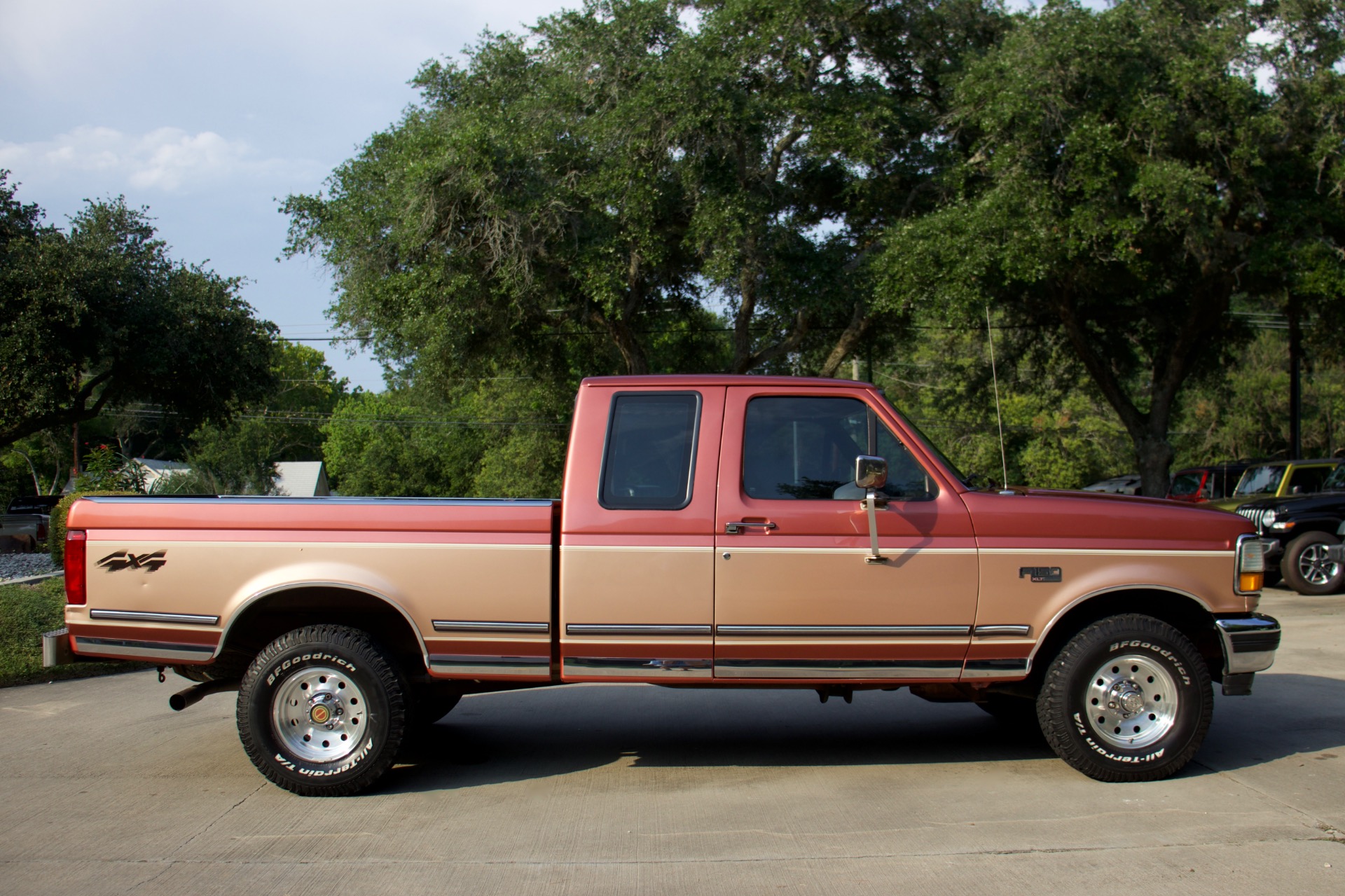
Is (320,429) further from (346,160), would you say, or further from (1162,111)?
(1162,111)

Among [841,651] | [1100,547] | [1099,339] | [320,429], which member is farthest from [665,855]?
[320,429]

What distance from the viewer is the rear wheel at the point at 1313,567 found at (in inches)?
518

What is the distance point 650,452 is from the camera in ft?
17.6

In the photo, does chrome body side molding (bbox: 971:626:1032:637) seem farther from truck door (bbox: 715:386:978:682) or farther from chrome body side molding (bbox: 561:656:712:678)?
chrome body side molding (bbox: 561:656:712:678)

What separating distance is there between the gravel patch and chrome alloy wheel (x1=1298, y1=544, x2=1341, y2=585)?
1900 centimetres

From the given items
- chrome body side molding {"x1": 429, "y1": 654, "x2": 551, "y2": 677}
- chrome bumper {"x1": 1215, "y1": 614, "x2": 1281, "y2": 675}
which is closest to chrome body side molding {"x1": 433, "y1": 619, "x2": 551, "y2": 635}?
chrome body side molding {"x1": 429, "y1": 654, "x2": 551, "y2": 677}

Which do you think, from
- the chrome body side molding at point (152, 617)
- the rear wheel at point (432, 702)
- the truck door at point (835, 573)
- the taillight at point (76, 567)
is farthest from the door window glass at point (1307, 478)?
the taillight at point (76, 567)

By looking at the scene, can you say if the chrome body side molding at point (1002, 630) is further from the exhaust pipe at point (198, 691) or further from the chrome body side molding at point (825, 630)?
the exhaust pipe at point (198, 691)

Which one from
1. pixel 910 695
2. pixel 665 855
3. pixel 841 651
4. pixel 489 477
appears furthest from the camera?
pixel 489 477

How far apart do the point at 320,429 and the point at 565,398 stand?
5326 centimetres

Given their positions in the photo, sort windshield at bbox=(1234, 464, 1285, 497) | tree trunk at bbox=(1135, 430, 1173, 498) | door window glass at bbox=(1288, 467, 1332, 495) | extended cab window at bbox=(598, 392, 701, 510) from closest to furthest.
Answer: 1. extended cab window at bbox=(598, 392, 701, 510)
2. door window glass at bbox=(1288, 467, 1332, 495)
3. windshield at bbox=(1234, 464, 1285, 497)
4. tree trunk at bbox=(1135, 430, 1173, 498)

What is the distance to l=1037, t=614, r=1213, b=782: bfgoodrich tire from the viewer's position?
5.27 meters

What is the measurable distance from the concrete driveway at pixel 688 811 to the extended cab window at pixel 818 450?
5.13 ft

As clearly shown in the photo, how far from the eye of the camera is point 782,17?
1919 centimetres
